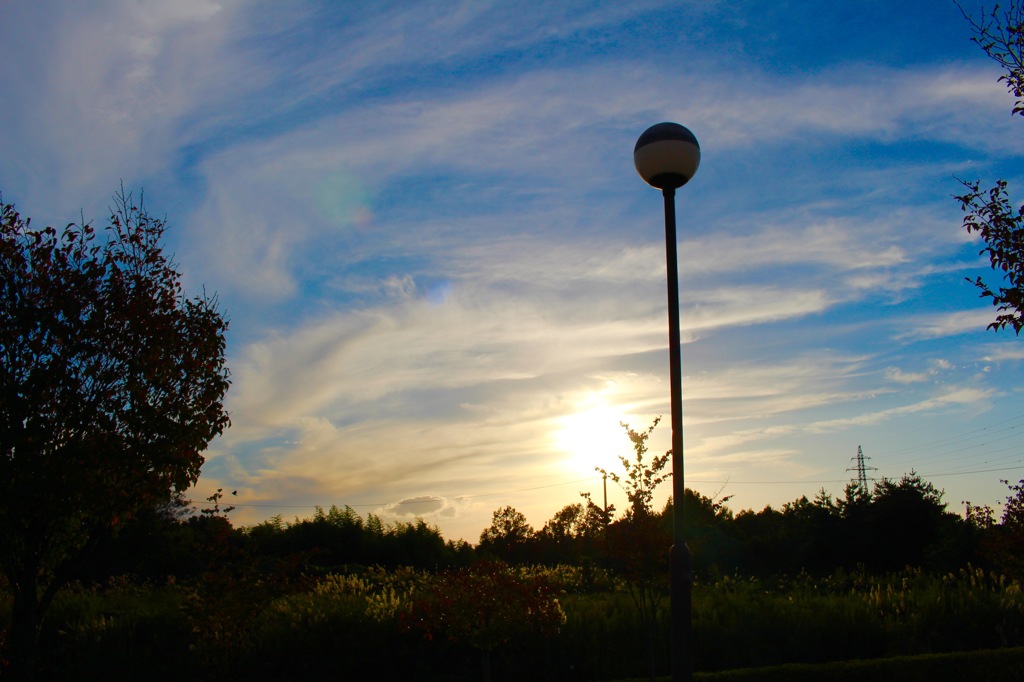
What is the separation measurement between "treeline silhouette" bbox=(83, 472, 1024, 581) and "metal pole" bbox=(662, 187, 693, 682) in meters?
8.49

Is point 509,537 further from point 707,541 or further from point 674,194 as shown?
point 674,194

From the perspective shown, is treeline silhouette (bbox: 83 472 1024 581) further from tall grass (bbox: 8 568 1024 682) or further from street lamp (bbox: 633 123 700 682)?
street lamp (bbox: 633 123 700 682)

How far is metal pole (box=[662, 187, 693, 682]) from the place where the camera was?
5973 millimetres

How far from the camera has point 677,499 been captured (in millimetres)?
6441

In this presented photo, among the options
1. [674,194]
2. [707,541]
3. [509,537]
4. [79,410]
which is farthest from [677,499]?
[509,537]

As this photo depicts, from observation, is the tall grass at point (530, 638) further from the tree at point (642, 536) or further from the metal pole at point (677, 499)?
the metal pole at point (677, 499)

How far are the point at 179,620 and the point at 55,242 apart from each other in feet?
34.2

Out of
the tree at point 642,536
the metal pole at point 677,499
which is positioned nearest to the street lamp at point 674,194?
the metal pole at point 677,499

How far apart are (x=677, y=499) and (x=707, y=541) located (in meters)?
19.6

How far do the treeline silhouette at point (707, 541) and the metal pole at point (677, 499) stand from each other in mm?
8488

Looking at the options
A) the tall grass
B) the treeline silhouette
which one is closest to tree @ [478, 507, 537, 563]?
the treeline silhouette

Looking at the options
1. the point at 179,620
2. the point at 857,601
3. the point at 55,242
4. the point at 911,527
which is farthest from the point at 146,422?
the point at 911,527

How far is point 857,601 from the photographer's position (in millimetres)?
17484

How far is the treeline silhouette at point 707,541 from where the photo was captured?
24.0 m
